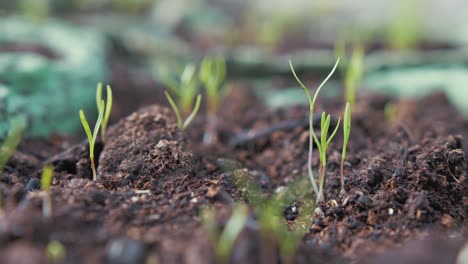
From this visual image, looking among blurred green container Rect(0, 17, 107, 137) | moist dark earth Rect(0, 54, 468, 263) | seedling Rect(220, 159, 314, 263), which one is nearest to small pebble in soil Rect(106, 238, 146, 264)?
moist dark earth Rect(0, 54, 468, 263)

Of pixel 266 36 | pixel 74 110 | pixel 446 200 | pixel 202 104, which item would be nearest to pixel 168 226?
pixel 446 200

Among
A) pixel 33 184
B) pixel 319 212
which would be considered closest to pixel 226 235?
pixel 319 212

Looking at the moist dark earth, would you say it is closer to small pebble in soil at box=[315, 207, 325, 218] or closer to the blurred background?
small pebble in soil at box=[315, 207, 325, 218]

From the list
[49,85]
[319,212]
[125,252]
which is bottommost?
[319,212]

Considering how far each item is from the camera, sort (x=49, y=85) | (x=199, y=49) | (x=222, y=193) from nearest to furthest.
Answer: (x=222, y=193), (x=49, y=85), (x=199, y=49)

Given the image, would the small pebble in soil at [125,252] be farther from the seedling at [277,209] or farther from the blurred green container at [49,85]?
the blurred green container at [49,85]

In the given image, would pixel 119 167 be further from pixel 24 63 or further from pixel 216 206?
pixel 24 63

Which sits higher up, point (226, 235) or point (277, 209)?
point (226, 235)

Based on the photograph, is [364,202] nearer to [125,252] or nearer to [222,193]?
[222,193]
